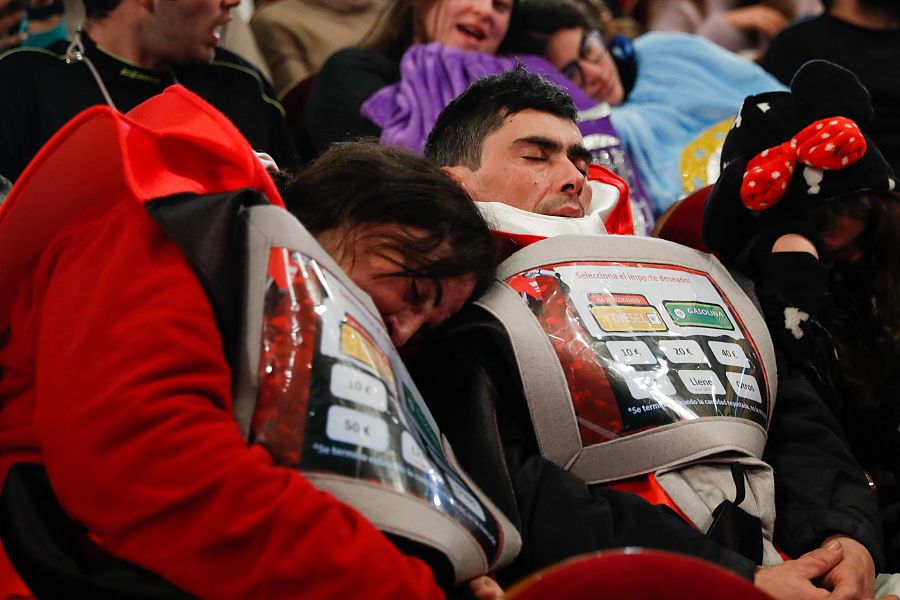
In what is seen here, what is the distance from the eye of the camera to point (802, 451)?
1.30 meters

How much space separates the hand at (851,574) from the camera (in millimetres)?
1104

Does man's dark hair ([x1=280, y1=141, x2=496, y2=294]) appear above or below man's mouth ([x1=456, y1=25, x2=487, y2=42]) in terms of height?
above

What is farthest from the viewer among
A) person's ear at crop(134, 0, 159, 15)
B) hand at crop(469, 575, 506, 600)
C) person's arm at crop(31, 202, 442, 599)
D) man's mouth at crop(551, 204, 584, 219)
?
person's ear at crop(134, 0, 159, 15)

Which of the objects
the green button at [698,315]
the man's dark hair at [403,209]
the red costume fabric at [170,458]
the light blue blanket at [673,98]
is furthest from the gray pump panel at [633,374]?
the light blue blanket at [673,98]

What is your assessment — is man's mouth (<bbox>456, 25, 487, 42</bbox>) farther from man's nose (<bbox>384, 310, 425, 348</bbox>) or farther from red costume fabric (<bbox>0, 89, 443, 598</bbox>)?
red costume fabric (<bbox>0, 89, 443, 598</bbox>)

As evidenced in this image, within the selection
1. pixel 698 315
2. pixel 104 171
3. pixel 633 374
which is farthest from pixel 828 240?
pixel 104 171

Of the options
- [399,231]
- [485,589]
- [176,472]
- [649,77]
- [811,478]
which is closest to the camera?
[176,472]

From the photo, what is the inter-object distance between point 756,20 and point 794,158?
1.96 metres

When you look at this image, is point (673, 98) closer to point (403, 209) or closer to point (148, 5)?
point (148, 5)

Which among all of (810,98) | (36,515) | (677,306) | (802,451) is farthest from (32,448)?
(810,98)

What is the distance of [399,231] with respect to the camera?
1.09 metres

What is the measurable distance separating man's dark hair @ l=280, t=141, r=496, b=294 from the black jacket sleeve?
0.11 metres

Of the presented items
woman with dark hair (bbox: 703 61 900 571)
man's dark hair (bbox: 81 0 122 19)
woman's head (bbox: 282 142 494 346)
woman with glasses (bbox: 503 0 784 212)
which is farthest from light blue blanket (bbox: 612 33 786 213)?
woman's head (bbox: 282 142 494 346)

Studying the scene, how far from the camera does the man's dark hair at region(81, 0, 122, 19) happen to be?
200cm
